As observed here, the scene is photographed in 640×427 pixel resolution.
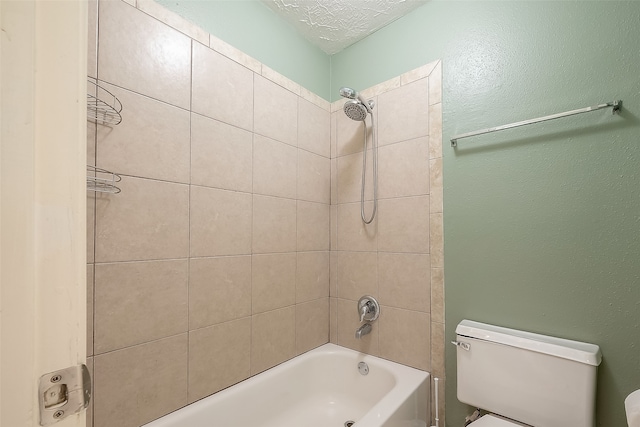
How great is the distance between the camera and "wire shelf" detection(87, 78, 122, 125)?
1007 millimetres

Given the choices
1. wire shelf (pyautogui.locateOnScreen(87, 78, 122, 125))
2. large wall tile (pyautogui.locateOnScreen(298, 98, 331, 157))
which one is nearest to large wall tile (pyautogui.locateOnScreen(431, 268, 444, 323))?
large wall tile (pyautogui.locateOnScreen(298, 98, 331, 157))

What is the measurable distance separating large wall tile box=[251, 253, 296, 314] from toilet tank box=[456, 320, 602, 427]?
92cm

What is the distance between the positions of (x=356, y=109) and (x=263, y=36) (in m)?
0.67

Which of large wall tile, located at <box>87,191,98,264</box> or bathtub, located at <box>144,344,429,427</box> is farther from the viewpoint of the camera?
bathtub, located at <box>144,344,429,427</box>

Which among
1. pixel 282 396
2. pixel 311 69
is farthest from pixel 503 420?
pixel 311 69

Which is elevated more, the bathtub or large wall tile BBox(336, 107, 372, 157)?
large wall tile BBox(336, 107, 372, 157)

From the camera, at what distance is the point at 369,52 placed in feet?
6.21

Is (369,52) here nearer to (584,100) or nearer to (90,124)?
(584,100)

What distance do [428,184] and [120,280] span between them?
4.91 feet

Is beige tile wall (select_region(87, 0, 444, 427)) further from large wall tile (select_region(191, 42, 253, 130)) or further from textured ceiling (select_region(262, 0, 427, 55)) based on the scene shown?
textured ceiling (select_region(262, 0, 427, 55))

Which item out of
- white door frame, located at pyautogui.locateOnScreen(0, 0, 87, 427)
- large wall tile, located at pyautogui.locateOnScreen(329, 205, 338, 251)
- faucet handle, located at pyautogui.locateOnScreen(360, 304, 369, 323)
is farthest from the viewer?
large wall tile, located at pyautogui.locateOnScreen(329, 205, 338, 251)

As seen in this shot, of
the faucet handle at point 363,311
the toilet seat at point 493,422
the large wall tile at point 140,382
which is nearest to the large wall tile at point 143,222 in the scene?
the large wall tile at point 140,382

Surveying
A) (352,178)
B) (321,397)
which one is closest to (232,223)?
(352,178)

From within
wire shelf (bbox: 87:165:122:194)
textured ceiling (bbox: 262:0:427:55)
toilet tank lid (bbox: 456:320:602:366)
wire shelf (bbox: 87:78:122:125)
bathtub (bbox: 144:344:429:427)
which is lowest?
bathtub (bbox: 144:344:429:427)
